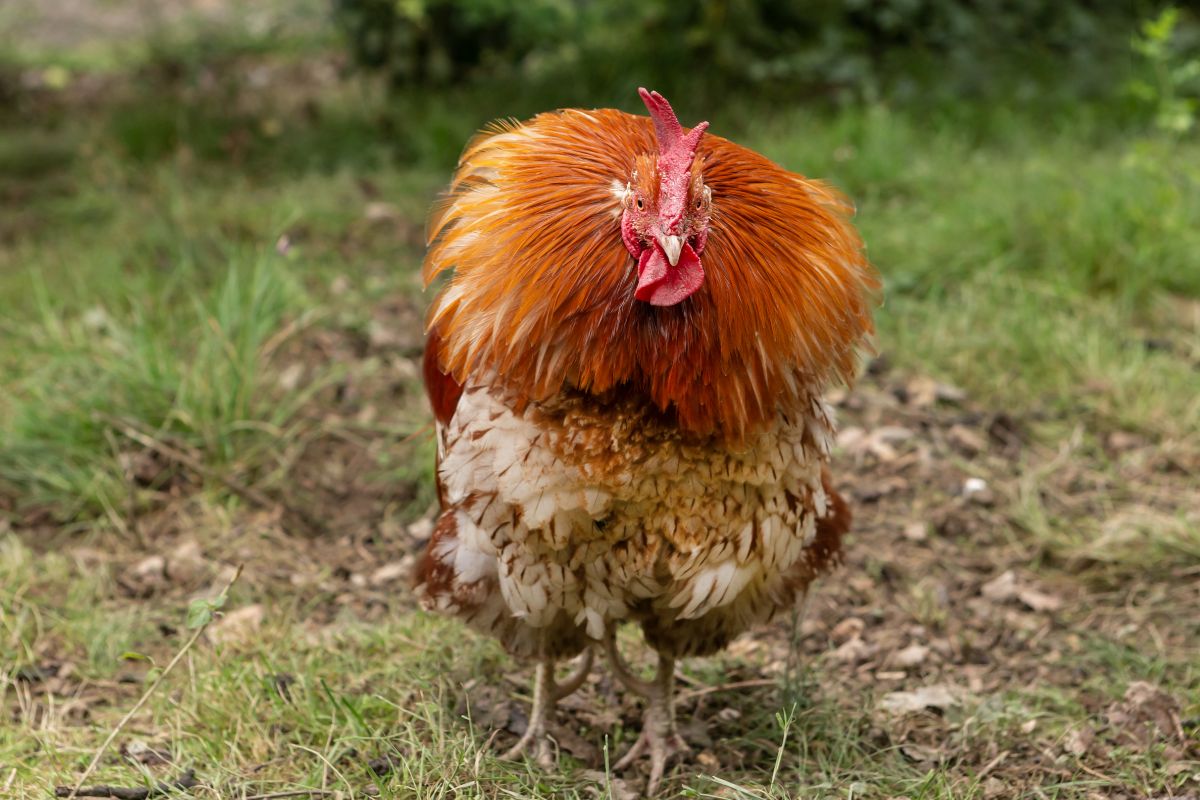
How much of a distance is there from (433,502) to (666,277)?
217cm

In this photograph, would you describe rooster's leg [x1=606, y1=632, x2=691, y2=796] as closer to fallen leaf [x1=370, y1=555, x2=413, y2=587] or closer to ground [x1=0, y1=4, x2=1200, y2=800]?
ground [x1=0, y1=4, x2=1200, y2=800]

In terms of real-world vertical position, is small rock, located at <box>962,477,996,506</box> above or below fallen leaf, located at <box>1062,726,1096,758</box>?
below

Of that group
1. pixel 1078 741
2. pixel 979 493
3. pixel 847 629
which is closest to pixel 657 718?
pixel 847 629

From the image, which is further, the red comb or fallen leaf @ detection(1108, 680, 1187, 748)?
fallen leaf @ detection(1108, 680, 1187, 748)

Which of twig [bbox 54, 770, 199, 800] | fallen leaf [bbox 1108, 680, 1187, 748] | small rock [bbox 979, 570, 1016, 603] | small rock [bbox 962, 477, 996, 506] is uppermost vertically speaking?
twig [bbox 54, 770, 199, 800]

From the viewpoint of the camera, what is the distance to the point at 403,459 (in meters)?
4.42

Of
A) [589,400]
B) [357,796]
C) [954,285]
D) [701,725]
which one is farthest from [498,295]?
[954,285]

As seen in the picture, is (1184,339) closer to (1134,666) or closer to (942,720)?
(1134,666)

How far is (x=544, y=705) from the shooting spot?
325 centimetres

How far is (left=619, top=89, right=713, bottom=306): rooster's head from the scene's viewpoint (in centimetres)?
232

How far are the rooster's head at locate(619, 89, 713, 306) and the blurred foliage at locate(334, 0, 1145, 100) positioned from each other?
191 inches

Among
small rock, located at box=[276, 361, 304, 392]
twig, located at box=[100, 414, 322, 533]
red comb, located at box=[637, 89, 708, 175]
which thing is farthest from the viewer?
small rock, located at box=[276, 361, 304, 392]

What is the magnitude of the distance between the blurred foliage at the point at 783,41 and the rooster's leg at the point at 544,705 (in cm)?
471

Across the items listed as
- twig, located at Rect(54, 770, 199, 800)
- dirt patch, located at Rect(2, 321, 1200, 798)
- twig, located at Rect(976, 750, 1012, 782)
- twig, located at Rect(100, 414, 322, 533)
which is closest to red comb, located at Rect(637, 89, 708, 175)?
dirt patch, located at Rect(2, 321, 1200, 798)
